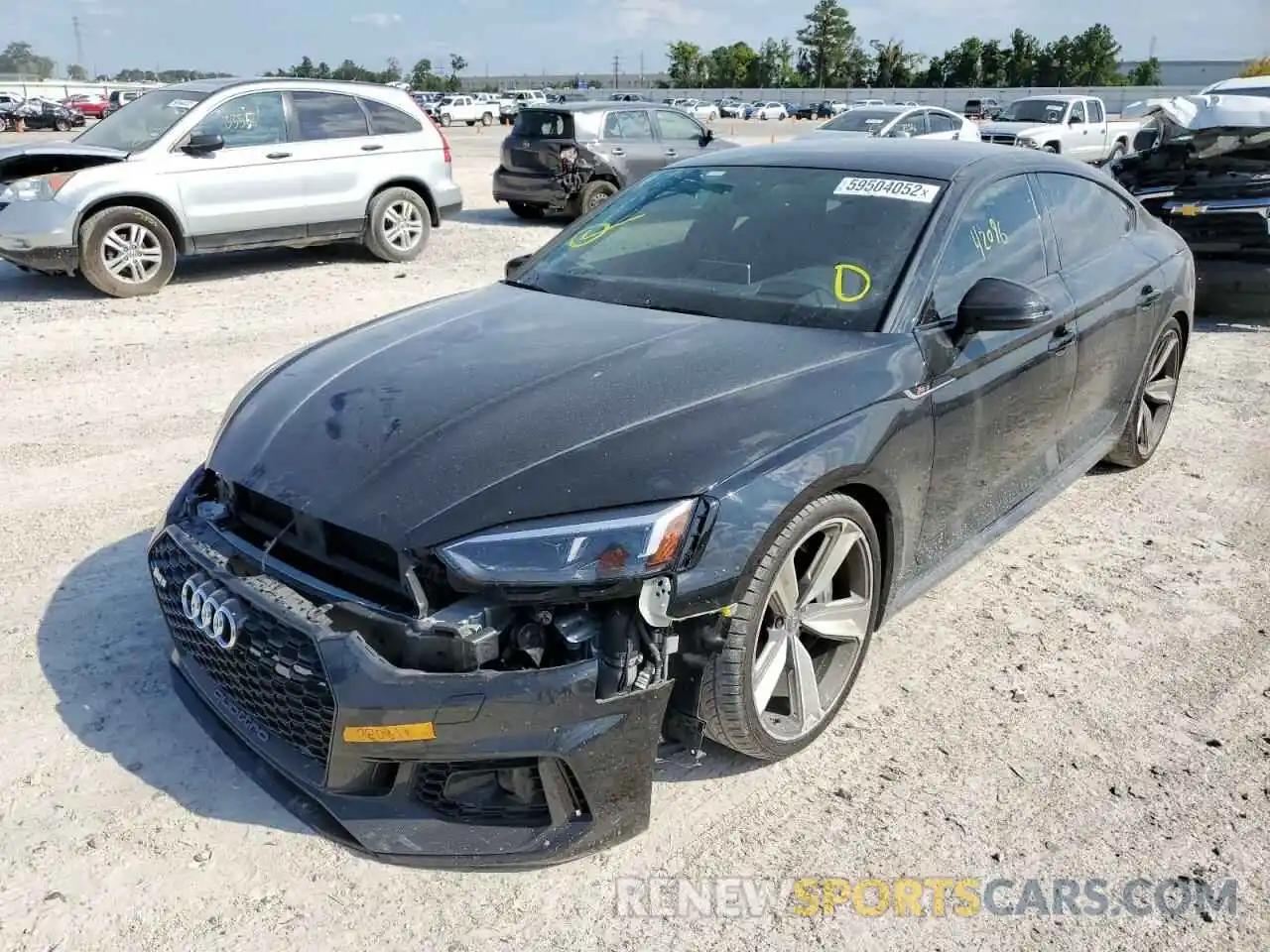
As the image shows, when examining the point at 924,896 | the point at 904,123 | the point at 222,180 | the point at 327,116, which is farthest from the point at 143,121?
the point at 904,123

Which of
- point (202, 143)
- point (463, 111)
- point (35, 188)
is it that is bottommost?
point (35, 188)

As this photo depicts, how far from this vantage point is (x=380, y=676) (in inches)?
86.8

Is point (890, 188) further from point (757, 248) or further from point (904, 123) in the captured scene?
point (904, 123)

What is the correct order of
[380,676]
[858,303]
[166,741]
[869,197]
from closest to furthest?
[380,676], [166,741], [858,303], [869,197]

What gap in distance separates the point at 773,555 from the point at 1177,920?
4.05 ft

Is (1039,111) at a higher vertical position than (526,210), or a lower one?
higher

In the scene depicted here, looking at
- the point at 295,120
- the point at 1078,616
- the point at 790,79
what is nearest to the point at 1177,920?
the point at 1078,616

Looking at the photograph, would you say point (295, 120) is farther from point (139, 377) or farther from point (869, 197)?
point (869, 197)

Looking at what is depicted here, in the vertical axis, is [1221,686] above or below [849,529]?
below

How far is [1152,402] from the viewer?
5125mm

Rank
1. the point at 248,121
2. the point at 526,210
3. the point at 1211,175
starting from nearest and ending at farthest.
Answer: the point at 1211,175 < the point at 248,121 < the point at 526,210

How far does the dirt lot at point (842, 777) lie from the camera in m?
2.32

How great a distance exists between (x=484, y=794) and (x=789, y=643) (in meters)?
0.91

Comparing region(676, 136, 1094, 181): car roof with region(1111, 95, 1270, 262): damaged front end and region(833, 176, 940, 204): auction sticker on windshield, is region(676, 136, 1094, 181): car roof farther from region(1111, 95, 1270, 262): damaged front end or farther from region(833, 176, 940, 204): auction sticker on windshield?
region(1111, 95, 1270, 262): damaged front end
